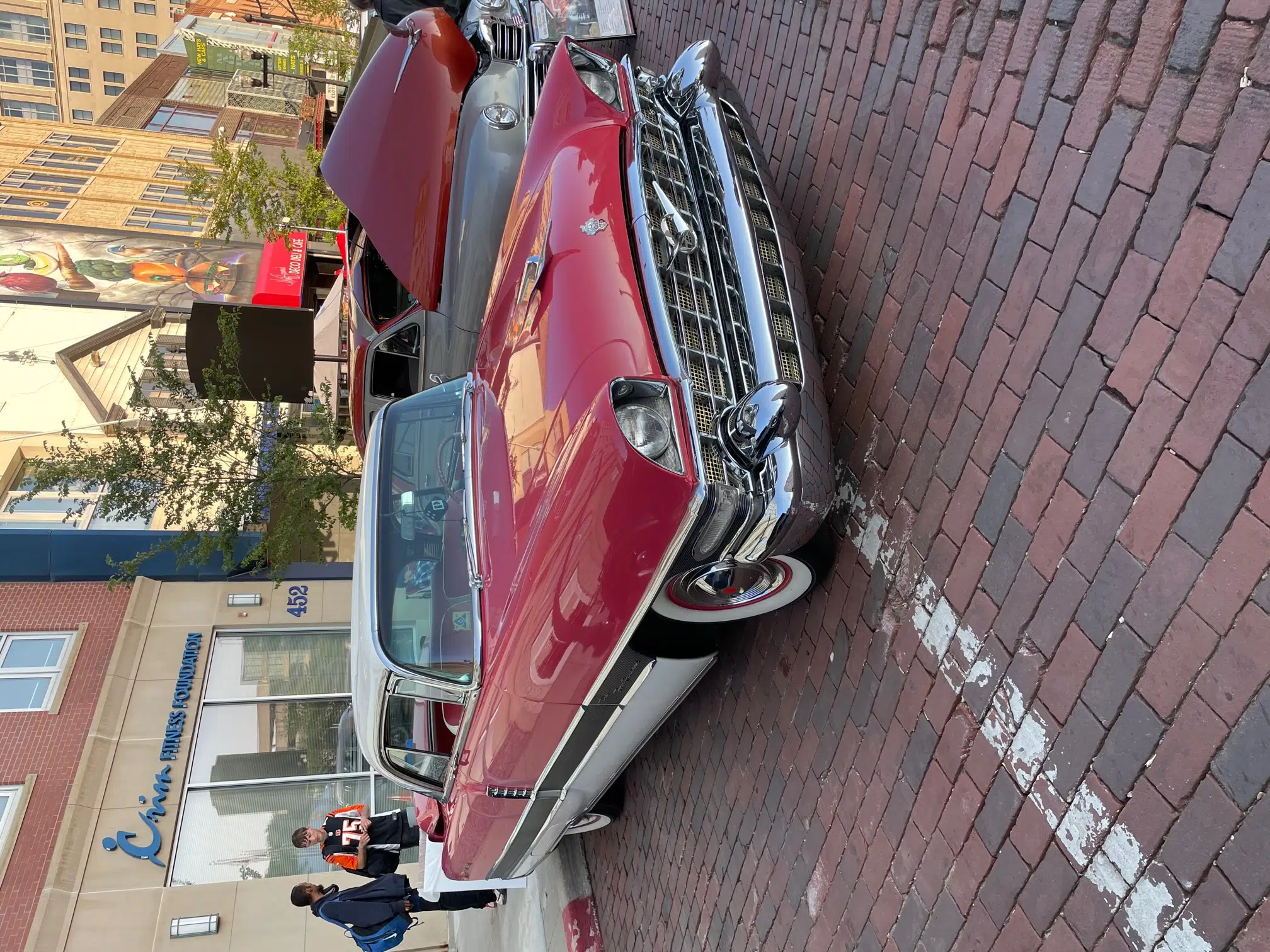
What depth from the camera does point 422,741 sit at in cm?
384

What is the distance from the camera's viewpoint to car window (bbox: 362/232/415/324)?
5.88 metres

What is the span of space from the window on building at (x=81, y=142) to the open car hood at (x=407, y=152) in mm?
26347

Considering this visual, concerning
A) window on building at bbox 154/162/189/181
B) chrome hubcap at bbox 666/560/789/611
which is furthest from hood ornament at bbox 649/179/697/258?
window on building at bbox 154/162/189/181

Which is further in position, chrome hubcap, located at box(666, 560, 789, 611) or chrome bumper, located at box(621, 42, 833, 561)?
chrome hubcap, located at box(666, 560, 789, 611)

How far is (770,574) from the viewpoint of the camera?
3395 mm

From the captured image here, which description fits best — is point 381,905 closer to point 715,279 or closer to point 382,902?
point 382,902

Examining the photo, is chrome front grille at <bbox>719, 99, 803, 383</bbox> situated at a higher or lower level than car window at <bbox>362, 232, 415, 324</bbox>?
higher

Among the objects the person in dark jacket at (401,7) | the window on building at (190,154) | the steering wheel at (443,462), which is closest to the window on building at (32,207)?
the window on building at (190,154)

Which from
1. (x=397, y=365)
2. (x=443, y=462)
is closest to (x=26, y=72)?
(x=397, y=365)

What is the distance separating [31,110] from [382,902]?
53490 mm

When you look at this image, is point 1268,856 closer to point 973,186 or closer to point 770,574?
point 770,574

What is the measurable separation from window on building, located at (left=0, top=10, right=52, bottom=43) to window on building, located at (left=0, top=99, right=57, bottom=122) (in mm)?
2928

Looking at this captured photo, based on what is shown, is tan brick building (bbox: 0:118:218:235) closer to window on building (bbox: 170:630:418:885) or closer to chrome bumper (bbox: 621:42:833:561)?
window on building (bbox: 170:630:418:885)

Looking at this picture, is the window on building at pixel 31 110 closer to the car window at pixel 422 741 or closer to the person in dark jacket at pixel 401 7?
the person in dark jacket at pixel 401 7
